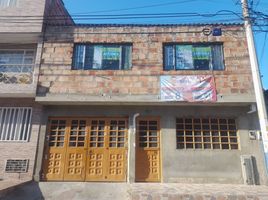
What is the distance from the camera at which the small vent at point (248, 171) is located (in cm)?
1061

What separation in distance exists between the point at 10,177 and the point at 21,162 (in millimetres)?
698

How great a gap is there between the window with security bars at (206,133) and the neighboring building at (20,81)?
6.06 metres

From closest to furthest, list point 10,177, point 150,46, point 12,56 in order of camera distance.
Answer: point 10,177 < point 150,46 < point 12,56

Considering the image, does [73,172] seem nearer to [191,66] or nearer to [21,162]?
[21,162]

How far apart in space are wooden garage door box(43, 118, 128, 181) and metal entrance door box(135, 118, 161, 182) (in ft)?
1.90

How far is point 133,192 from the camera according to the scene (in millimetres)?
8023

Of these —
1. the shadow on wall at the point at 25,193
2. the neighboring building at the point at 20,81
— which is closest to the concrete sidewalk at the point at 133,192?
the shadow on wall at the point at 25,193

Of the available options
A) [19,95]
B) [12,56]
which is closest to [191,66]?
[19,95]

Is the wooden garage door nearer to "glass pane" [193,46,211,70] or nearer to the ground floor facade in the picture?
the ground floor facade

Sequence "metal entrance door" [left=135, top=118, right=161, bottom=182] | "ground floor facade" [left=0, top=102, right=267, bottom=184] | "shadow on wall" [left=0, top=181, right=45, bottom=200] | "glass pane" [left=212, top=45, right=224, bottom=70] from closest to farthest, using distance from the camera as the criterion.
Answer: "shadow on wall" [left=0, top=181, right=45, bottom=200], "ground floor facade" [left=0, top=102, right=267, bottom=184], "metal entrance door" [left=135, top=118, right=161, bottom=182], "glass pane" [left=212, top=45, right=224, bottom=70]

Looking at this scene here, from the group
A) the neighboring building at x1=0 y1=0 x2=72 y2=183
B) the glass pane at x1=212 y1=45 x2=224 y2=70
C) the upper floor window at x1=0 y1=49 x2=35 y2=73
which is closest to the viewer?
the neighboring building at x1=0 y1=0 x2=72 y2=183

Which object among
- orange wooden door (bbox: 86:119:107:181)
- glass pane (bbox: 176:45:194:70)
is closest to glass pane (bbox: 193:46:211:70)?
glass pane (bbox: 176:45:194:70)

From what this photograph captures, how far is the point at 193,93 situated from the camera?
1111 centimetres

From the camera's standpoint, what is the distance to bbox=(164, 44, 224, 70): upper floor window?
11.7 m
